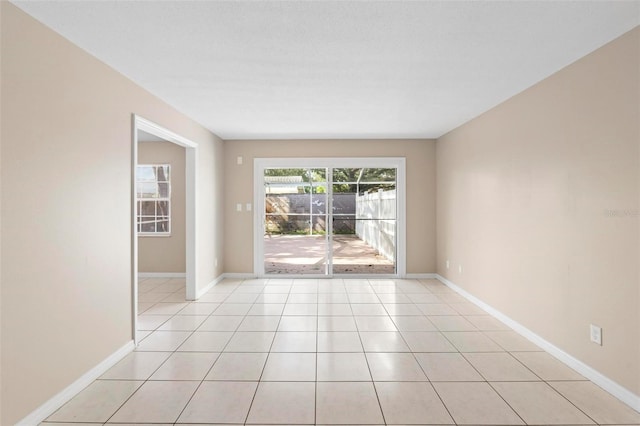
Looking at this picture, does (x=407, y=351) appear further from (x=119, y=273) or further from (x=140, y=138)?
(x=140, y=138)

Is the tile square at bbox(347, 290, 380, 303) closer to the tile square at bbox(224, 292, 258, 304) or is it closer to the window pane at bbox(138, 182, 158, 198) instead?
the tile square at bbox(224, 292, 258, 304)

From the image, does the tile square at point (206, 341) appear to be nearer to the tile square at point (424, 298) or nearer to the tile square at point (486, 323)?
the tile square at point (424, 298)

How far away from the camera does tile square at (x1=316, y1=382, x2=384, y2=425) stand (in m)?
2.01

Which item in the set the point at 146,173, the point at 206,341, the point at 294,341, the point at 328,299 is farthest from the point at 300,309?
the point at 146,173

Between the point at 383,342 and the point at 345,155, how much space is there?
11.0ft

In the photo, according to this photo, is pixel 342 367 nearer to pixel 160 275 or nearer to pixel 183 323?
pixel 183 323

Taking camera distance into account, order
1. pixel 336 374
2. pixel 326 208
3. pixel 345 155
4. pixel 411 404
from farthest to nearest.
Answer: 1. pixel 326 208
2. pixel 345 155
3. pixel 336 374
4. pixel 411 404

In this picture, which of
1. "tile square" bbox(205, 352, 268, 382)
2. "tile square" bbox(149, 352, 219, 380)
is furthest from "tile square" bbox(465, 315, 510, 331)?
"tile square" bbox(149, 352, 219, 380)

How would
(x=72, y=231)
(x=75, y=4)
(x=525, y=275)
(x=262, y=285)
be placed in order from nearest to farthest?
(x=75, y=4)
(x=72, y=231)
(x=525, y=275)
(x=262, y=285)

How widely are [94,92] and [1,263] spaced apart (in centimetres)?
140

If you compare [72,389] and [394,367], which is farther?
[394,367]

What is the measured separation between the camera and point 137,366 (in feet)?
8.82

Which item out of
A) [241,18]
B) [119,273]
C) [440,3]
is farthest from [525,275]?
[119,273]

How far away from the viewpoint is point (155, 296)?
15.4ft
